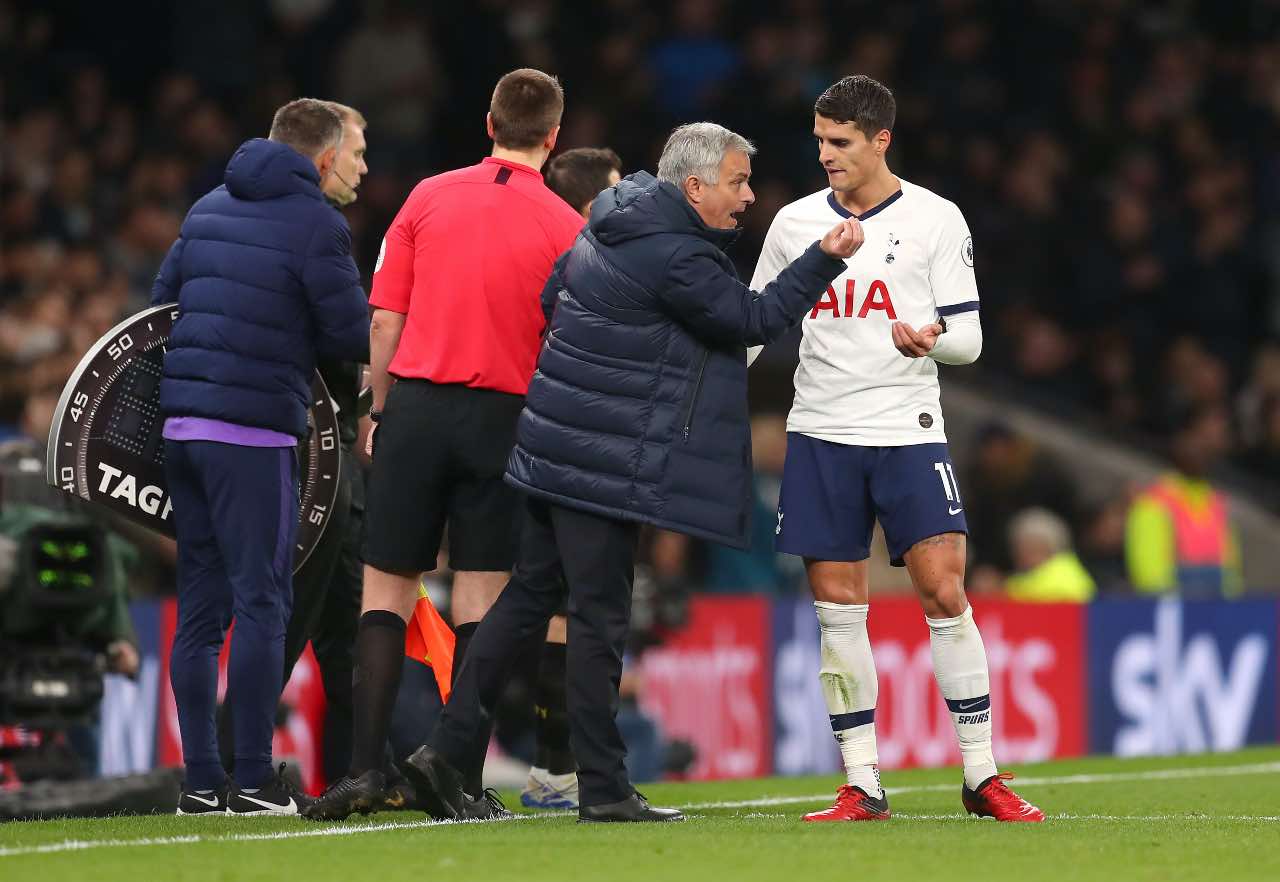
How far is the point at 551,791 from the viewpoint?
28.1 feet

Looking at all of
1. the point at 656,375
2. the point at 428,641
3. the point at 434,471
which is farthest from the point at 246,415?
the point at 656,375

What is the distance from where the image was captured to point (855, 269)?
25.0ft

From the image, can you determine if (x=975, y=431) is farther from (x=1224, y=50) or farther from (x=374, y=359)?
(x=374, y=359)

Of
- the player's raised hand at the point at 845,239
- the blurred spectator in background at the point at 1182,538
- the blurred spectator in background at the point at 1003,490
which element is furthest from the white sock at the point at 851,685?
the blurred spectator in background at the point at 1182,538

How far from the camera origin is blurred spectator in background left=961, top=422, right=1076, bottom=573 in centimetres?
1670

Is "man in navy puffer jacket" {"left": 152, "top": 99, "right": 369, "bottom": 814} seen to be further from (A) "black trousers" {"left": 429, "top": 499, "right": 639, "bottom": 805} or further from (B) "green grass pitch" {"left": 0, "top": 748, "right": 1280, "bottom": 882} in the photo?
(A) "black trousers" {"left": 429, "top": 499, "right": 639, "bottom": 805}

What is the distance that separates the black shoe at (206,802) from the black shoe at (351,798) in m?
0.58

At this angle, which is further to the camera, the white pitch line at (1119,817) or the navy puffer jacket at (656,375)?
the white pitch line at (1119,817)

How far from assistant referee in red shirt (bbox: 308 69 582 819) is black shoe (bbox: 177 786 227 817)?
58cm

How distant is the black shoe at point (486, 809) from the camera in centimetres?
759

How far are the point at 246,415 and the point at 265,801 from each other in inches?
47.3

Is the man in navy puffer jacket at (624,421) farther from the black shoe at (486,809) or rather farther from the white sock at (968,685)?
the white sock at (968,685)

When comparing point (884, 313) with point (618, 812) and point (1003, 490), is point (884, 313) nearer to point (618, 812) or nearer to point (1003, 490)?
point (618, 812)

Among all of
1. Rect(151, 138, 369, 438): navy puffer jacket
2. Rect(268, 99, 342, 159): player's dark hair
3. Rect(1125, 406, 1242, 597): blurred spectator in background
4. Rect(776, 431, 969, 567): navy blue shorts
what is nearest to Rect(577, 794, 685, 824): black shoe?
Rect(776, 431, 969, 567): navy blue shorts
